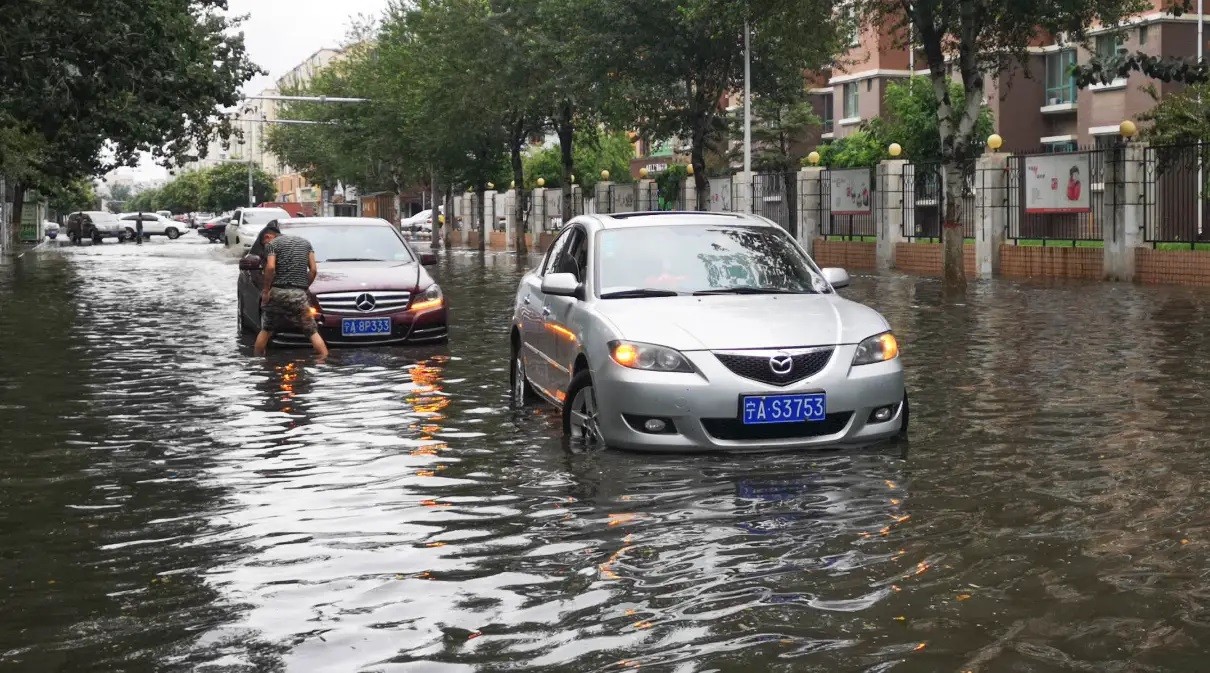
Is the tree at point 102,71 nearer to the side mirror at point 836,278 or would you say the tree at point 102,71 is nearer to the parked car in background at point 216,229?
the side mirror at point 836,278

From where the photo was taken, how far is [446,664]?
4.97 metres

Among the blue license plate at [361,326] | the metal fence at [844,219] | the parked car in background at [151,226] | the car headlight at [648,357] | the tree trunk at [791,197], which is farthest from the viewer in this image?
the parked car in background at [151,226]

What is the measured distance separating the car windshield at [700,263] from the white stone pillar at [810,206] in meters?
30.9

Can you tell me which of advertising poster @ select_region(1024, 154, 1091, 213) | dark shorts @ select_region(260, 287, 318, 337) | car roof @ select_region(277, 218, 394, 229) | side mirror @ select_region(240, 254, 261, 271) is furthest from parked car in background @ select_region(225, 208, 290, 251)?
dark shorts @ select_region(260, 287, 318, 337)

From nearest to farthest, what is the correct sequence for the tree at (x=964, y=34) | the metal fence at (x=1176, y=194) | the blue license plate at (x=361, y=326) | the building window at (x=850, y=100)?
the blue license plate at (x=361, y=326), the tree at (x=964, y=34), the metal fence at (x=1176, y=194), the building window at (x=850, y=100)

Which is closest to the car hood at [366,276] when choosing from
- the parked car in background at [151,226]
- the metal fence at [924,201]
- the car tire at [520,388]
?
the car tire at [520,388]

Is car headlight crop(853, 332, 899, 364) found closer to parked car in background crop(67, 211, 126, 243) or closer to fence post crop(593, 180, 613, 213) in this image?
fence post crop(593, 180, 613, 213)

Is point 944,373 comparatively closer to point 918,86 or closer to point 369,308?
point 369,308

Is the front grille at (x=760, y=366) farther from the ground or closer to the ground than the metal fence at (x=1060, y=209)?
closer to the ground

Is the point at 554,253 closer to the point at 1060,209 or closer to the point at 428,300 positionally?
the point at 428,300

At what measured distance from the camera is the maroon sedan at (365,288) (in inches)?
657

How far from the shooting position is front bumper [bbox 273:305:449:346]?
54.6ft

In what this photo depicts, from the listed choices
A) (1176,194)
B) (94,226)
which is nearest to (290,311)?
(1176,194)

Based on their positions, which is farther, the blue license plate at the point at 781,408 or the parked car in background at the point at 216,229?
the parked car in background at the point at 216,229
